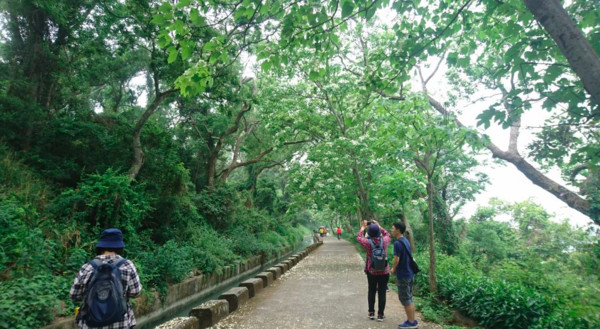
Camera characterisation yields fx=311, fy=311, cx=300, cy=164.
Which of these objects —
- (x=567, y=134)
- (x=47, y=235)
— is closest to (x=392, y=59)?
(x=567, y=134)

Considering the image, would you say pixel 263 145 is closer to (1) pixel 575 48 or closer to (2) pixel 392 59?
(2) pixel 392 59

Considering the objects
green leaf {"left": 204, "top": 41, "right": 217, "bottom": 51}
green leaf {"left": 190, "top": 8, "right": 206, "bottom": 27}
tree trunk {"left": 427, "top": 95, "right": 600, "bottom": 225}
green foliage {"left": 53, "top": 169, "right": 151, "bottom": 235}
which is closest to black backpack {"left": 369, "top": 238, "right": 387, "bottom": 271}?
tree trunk {"left": 427, "top": 95, "right": 600, "bottom": 225}

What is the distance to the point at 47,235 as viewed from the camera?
6562 millimetres

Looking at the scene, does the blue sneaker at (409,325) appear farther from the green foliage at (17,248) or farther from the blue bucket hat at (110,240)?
the green foliage at (17,248)

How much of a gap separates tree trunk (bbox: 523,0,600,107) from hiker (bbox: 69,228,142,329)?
13.8 ft

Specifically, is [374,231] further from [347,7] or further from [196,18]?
[196,18]

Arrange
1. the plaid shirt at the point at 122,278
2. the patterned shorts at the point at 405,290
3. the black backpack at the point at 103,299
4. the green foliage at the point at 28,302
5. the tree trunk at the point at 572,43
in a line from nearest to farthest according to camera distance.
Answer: the tree trunk at the point at 572,43, the black backpack at the point at 103,299, the plaid shirt at the point at 122,278, the green foliage at the point at 28,302, the patterned shorts at the point at 405,290

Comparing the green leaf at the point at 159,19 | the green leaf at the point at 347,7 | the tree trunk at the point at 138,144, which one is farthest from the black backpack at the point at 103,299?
the tree trunk at the point at 138,144

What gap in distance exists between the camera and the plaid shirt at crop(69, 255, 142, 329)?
9.45 ft

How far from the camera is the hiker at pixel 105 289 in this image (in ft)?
9.09

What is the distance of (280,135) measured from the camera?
1324cm

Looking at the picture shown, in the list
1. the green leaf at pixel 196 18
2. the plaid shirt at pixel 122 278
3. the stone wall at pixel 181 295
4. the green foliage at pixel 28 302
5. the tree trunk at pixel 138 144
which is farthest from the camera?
the tree trunk at pixel 138 144

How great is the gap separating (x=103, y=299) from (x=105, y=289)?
0.08 meters

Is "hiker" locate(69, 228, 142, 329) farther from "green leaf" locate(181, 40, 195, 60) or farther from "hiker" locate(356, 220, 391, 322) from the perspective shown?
"hiker" locate(356, 220, 391, 322)
